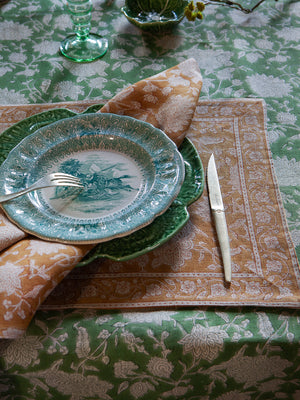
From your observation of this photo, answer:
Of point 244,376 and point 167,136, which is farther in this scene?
point 167,136

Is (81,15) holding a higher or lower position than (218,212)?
higher

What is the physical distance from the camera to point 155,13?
3.35 feet

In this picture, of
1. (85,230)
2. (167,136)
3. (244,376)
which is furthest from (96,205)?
(244,376)

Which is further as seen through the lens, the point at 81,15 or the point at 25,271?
the point at 81,15

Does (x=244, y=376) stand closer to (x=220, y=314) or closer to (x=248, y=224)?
(x=220, y=314)

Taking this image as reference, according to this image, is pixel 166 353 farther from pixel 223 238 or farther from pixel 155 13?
pixel 155 13

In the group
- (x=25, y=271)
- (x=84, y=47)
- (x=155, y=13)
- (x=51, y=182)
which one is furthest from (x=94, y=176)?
(x=155, y=13)

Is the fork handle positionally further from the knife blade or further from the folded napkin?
the knife blade

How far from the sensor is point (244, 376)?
53 centimetres

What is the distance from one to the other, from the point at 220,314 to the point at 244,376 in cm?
9

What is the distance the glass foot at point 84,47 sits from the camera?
941 mm

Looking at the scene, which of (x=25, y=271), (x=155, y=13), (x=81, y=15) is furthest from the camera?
(x=155, y=13)

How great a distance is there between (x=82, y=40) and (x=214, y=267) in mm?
682

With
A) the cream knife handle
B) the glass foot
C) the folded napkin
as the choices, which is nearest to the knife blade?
the cream knife handle
